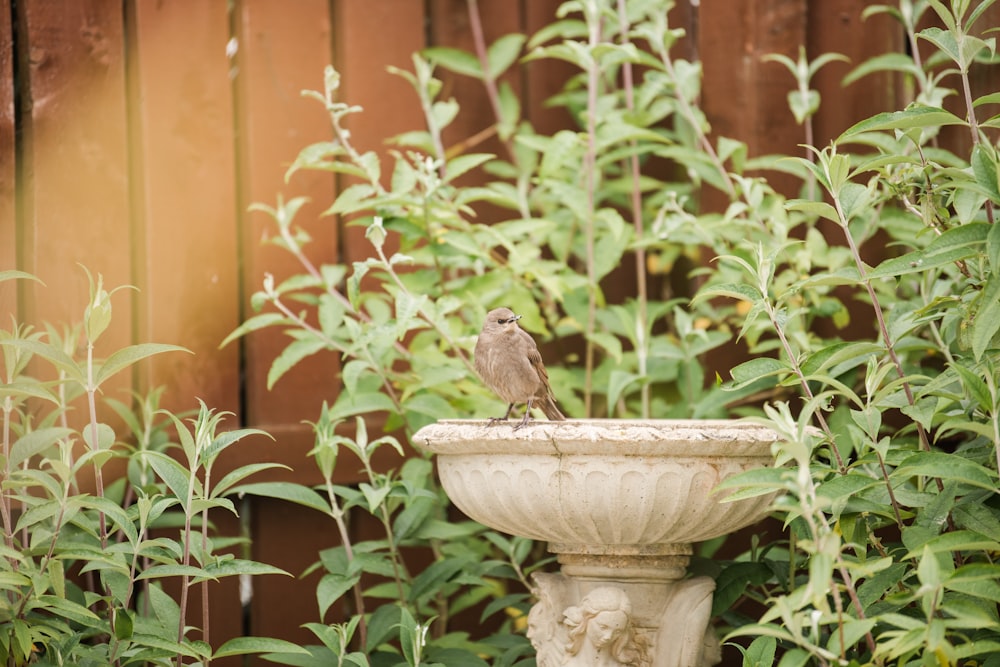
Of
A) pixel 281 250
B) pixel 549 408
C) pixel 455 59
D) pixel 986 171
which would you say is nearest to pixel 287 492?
pixel 549 408

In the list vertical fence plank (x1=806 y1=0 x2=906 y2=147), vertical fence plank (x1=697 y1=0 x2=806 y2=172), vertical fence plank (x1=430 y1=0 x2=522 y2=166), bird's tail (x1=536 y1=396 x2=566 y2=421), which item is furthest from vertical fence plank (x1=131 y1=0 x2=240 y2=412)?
vertical fence plank (x1=806 y1=0 x2=906 y2=147)

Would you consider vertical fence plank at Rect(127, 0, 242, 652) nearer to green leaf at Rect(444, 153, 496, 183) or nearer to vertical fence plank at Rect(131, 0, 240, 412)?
vertical fence plank at Rect(131, 0, 240, 412)

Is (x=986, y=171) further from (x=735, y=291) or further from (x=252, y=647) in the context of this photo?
(x=252, y=647)

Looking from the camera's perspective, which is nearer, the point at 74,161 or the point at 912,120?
the point at 912,120

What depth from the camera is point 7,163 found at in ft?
11.1

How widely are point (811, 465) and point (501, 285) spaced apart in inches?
61.5

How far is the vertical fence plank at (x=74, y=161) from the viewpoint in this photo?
3.45m

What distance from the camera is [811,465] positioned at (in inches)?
95.7

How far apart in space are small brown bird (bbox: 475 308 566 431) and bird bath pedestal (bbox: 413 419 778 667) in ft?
0.56

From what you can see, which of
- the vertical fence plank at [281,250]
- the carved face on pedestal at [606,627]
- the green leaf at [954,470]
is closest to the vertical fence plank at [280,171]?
the vertical fence plank at [281,250]

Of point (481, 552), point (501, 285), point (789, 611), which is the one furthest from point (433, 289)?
point (789, 611)

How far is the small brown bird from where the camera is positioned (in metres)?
3.03

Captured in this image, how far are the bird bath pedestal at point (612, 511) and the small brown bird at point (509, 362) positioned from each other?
170mm

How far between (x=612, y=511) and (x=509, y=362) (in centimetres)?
60
